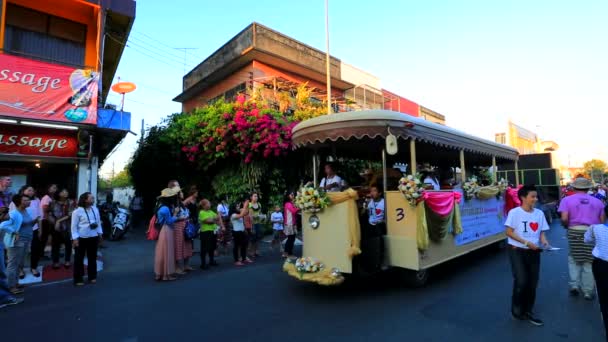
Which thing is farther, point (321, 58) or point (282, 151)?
point (321, 58)

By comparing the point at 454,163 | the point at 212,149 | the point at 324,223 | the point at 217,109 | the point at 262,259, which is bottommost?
the point at 262,259

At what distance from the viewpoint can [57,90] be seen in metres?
9.74

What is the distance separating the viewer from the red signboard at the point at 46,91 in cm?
915

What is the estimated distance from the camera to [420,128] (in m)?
5.78

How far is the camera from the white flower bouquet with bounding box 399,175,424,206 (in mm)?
5289

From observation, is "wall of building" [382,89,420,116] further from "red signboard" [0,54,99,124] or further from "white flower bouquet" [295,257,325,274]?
"white flower bouquet" [295,257,325,274]

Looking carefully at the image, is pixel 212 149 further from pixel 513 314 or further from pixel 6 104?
pixel 513 314

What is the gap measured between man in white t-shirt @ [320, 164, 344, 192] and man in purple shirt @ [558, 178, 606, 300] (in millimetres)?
3424

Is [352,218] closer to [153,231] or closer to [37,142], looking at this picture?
[153,231]

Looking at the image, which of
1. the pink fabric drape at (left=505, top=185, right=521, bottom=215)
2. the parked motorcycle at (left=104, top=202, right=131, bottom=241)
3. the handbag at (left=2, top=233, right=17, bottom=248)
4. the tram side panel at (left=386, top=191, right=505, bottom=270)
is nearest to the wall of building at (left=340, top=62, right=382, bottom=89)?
the pink fabric drape at (left=505, top=185, right=521, bottom=215)

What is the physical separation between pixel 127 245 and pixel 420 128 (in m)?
10.1

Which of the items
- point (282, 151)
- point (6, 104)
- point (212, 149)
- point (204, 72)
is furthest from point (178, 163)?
point (204, 72)

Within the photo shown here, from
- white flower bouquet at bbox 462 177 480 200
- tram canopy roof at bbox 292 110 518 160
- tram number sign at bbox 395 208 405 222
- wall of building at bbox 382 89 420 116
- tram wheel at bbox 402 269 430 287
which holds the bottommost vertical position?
tram wheel at bbox 402 269 430 287

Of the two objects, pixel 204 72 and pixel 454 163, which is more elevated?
pixel 204 72
